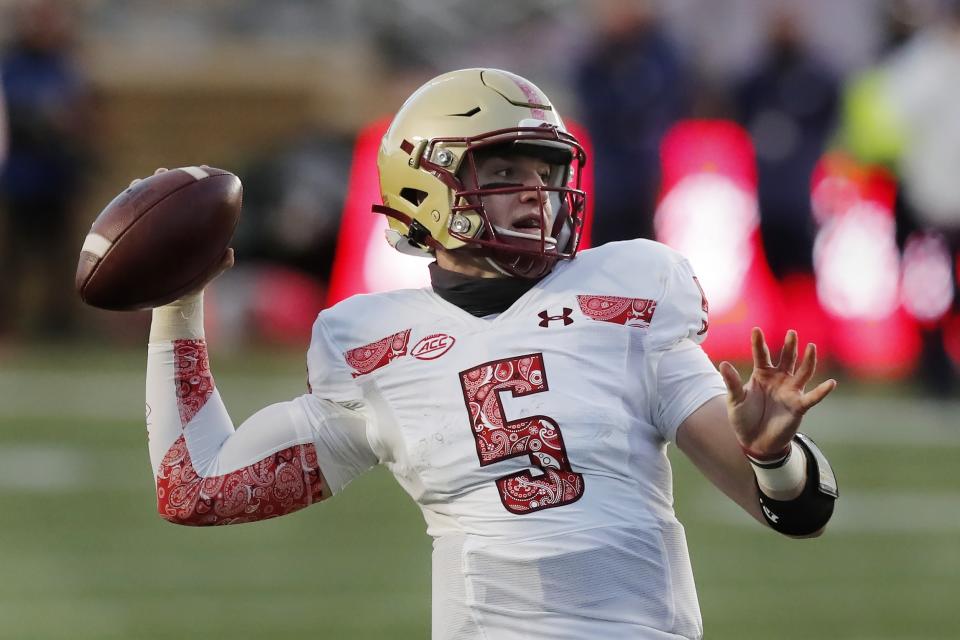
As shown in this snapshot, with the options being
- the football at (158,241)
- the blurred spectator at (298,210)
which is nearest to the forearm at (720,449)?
the football at (158,241)

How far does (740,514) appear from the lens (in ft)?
23.7

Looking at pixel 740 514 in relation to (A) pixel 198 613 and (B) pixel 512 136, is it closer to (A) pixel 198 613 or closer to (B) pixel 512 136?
(A) pixel 198 613

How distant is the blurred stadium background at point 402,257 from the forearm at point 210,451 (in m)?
2.33

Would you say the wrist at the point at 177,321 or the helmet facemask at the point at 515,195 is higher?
the helmet facemask at the point at 515,195

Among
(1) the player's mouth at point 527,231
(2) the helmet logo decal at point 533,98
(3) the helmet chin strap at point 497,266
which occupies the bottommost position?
(3) the helmet chin strap at point 497,266

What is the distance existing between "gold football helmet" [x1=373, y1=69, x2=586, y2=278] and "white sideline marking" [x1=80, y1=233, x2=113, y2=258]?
0.52 metres

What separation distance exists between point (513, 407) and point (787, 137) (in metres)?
7.84

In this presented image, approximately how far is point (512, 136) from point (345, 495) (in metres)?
4.55

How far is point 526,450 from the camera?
9.61 ft

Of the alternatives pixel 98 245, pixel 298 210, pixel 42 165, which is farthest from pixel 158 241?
pixel 298 210

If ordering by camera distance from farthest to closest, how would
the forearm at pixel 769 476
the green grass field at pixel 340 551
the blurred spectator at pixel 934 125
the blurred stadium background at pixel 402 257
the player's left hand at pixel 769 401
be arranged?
the blurred spectator at pixel 934 125 → the blurred stadium background at pixel 402 257 → the green grass field at pixel 340 551 → the forearm at pixel 769 476 → the player's left hand at pixel 769 401

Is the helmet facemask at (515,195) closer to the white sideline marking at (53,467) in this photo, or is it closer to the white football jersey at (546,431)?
the white football jersey at (546,431)

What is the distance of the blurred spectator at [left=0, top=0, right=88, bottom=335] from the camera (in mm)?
10398

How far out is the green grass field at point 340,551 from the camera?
560cm
